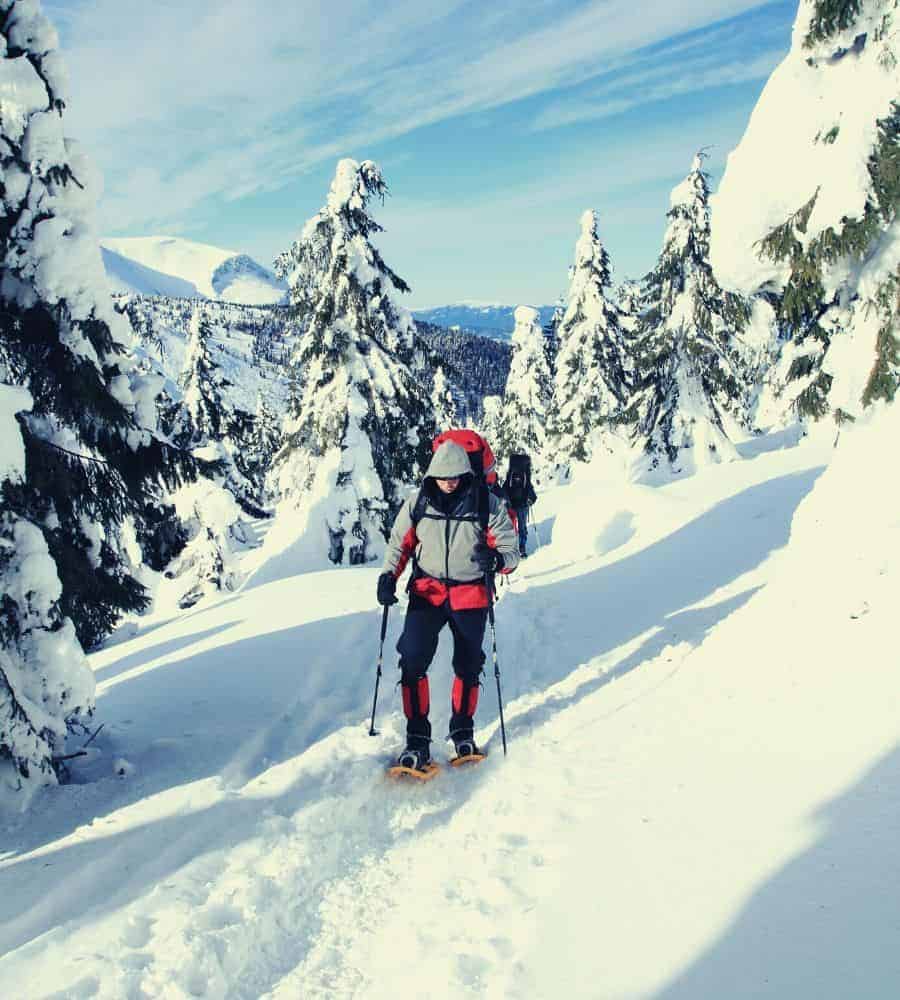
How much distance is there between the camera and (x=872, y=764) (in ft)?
13.6

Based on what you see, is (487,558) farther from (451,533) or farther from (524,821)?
(524,821)

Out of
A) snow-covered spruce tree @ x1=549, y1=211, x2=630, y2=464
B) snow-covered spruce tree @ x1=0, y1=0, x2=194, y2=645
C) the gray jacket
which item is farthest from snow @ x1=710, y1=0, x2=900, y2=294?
snow-covered spruce tree @ x1=549, y1=211, x2=630, y2=464

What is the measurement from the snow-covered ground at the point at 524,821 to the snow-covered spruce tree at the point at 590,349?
23315 millimetres

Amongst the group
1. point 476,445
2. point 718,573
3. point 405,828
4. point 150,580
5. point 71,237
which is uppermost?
point 71,237

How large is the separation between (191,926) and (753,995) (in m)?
2.72

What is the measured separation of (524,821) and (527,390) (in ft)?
120

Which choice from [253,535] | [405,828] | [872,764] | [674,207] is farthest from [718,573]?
[253,535]

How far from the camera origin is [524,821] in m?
4.53

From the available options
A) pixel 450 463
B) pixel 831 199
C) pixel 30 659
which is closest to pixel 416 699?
pixel 450 463

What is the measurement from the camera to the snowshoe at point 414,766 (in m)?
5.39

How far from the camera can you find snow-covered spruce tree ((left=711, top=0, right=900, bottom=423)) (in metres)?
8.66

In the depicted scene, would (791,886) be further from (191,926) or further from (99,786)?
(99,786)

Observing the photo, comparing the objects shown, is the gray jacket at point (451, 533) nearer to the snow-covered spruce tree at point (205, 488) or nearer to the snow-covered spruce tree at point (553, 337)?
the snow-covered spruce tree at point (205, 488)

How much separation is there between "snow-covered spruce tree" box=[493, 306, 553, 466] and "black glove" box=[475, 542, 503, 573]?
3417 centimetres
